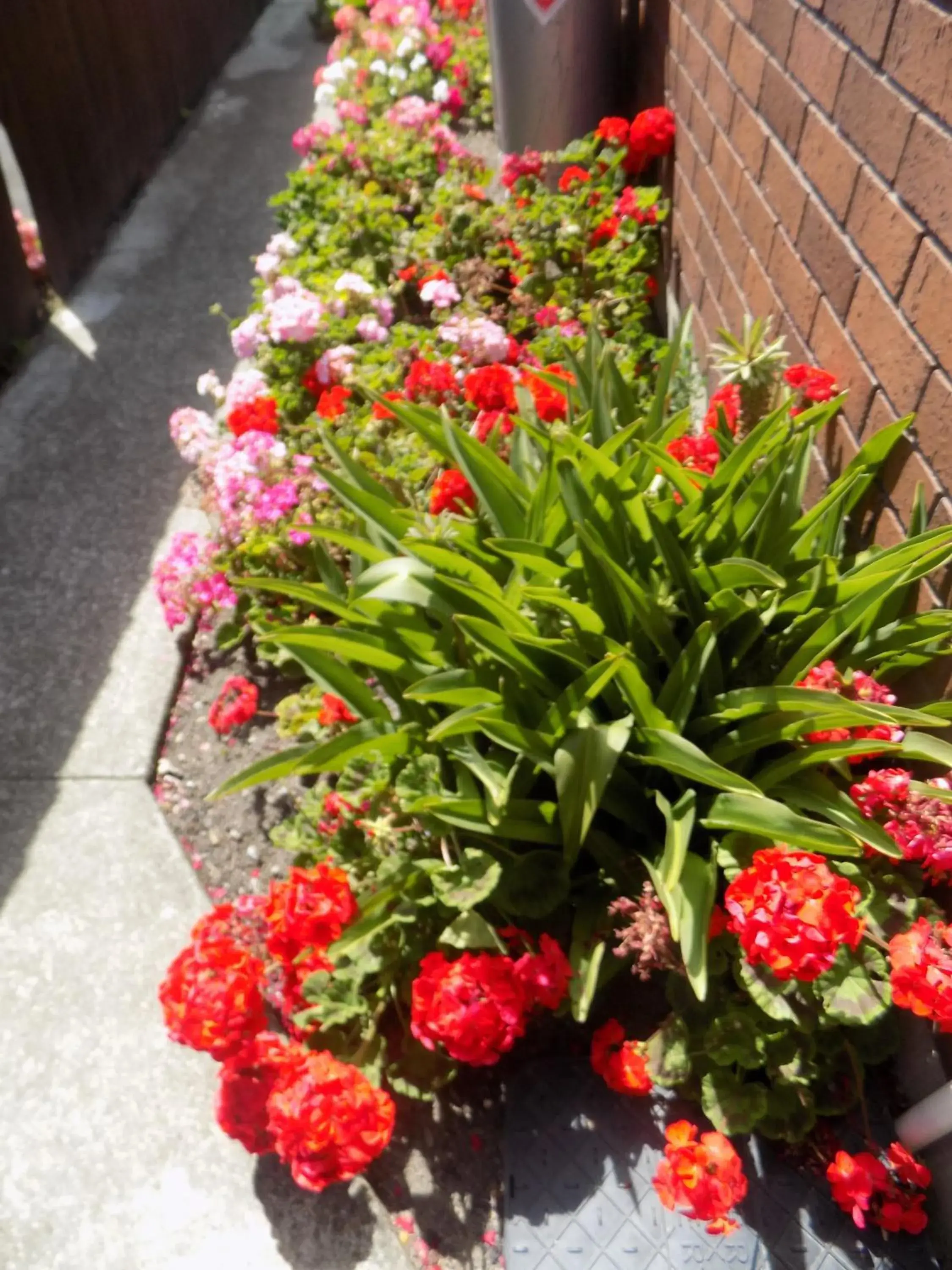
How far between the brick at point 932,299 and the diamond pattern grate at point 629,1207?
1285 millimetres

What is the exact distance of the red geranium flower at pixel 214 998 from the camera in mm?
1449

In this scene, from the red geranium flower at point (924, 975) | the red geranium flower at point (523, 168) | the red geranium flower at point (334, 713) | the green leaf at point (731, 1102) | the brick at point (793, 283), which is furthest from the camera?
the red geranium flower at point (523, 168)

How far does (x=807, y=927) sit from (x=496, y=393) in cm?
154

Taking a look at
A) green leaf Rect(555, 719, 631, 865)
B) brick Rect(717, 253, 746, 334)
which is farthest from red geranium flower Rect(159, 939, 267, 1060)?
brick Rect(717, 253, 746, 334)

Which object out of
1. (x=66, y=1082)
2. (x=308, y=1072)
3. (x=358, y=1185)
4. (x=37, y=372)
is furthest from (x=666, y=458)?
(x=37, y=372)

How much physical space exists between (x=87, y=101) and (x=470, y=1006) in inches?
170

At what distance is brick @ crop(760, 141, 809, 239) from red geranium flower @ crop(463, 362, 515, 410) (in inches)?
27.9

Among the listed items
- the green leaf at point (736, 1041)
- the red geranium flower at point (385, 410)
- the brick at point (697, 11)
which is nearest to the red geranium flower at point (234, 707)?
the red geranium flower at point (385, 410)

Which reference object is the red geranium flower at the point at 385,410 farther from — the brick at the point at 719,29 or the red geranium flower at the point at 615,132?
the red geranium flower at the point at 615,132

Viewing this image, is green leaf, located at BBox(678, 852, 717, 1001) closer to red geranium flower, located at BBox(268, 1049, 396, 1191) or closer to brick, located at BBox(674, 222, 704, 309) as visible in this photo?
red geranium flower, located at BBox(268, 1049, 396, 1191)

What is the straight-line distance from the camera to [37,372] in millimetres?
3453

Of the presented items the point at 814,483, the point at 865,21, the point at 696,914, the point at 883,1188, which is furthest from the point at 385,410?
the point at 883,1188

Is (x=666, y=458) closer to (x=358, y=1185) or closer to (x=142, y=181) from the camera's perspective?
(x=358, y=1185)

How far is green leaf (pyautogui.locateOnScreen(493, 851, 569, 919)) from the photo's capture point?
151cm
